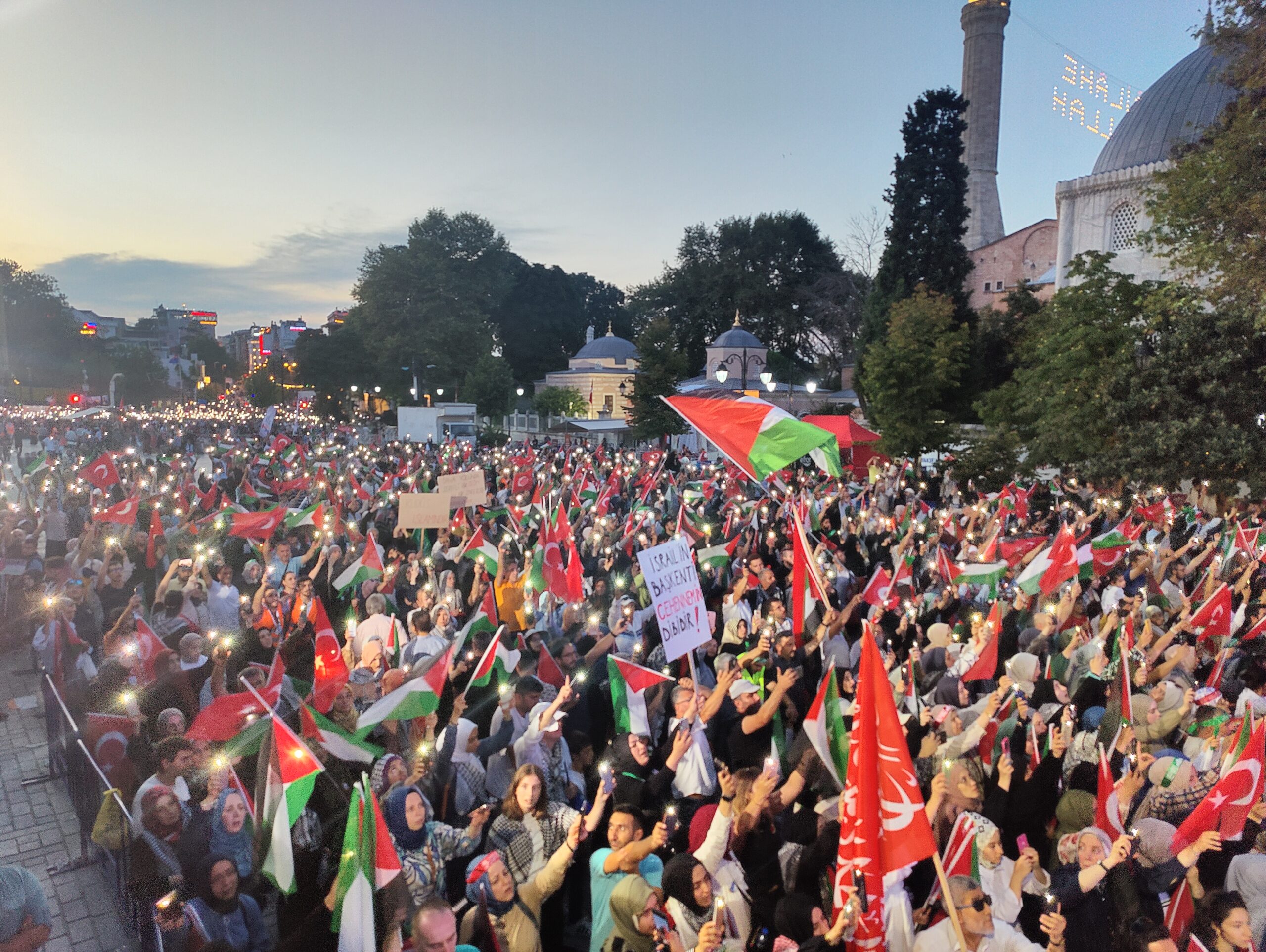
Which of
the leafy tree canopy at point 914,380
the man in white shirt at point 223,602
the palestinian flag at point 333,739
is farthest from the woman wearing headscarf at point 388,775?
the leafy tree canopy at point 914,380

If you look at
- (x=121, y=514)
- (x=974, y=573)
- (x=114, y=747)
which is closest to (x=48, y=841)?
(x=114, y=747)

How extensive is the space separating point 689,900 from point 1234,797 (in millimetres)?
3026

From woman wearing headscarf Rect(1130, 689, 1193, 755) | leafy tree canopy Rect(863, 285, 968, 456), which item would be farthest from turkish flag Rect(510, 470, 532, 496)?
leafy tree canopy Rect(863, 285, 968, 456)

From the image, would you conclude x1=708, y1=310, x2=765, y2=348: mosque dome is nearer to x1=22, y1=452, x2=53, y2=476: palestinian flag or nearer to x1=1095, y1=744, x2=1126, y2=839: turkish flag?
x1=22, y1=452, x2=53, y2=476: palestinian flag

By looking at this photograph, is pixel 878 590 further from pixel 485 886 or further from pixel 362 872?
pixel 362 872

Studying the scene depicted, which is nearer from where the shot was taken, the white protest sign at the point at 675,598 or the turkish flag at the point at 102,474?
the white protest sign at the point at 675,598

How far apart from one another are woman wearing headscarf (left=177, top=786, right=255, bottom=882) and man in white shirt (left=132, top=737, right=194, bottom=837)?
38cm

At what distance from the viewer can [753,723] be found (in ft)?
19.3

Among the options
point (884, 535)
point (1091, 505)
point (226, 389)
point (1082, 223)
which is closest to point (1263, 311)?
point (1091, 505)

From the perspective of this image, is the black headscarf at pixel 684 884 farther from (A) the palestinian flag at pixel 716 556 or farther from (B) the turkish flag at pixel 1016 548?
(B) the turkish flag at pixel 1016 548

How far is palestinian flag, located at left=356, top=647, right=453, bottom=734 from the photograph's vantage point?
5453 millimetres

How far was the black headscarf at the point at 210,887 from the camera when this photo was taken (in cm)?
421

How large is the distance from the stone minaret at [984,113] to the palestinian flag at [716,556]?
55.9 meters

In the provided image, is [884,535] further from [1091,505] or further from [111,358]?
[111,358]
